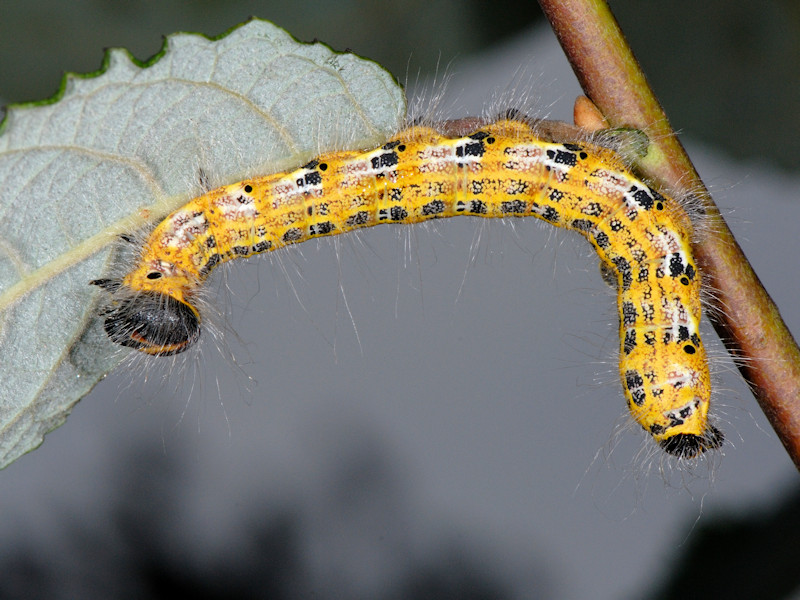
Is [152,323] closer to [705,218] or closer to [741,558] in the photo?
[705,218]

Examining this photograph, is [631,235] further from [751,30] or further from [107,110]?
[751,30]

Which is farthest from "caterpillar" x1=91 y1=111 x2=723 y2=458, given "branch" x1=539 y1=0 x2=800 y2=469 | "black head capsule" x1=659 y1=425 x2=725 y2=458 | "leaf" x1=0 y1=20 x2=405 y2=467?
"branch" x1=539 y1=0 x2=800 y2=469

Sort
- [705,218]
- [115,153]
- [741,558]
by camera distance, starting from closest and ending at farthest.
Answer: [705,218] < [115,153] < [741,558]

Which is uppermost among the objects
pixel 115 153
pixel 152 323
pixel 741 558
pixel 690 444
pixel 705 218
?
pixel 115 153

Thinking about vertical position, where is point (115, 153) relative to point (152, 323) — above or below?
above

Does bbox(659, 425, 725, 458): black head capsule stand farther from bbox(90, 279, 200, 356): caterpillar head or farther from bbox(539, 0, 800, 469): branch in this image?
bbox(90, 279, 200, 356): caterpillar head

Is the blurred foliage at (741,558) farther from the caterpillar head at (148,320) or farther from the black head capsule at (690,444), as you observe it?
the caterpillar head at (148,320)

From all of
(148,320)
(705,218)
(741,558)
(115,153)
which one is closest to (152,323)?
(148,320)
